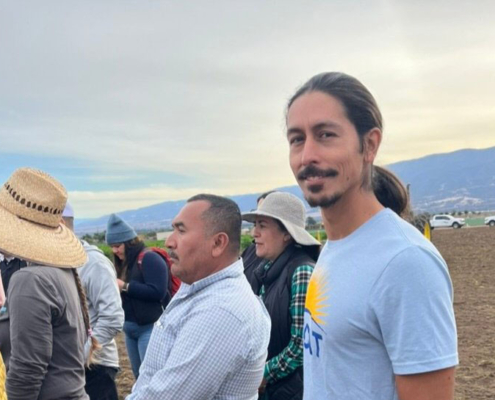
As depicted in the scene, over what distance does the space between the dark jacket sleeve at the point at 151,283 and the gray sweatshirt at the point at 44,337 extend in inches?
74.1

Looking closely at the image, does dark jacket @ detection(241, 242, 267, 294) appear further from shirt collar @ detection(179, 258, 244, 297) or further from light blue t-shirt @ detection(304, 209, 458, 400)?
light blue t-shirt @ detection(304, 209, 458, 400)

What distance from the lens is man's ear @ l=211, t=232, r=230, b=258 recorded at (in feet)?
7.95

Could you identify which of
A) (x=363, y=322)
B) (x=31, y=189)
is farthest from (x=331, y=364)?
(x=31, y=189)

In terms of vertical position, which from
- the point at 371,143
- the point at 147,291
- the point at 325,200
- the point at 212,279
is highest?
the point at 371,143

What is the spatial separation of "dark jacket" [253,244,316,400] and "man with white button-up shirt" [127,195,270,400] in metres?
0.76

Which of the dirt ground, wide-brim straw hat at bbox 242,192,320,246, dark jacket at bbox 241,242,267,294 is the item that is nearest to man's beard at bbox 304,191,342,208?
wide-brim straw hat at bbox 242,192,320,246

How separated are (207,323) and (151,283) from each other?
273 cm

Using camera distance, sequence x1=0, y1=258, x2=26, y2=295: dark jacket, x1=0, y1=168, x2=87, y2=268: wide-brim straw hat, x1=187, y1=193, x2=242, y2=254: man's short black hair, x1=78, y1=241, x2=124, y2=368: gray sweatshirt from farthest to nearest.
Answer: x1=78, y1=241, x2=124, y2=368: gray sweatshirt < x1=0, y1=258, x2=26, y2=295: dark jacket < x1=0, y1=168, x2=87, y2=268: wide-brim straw hat < x1=187, y1=193, x2=242, y2=254: man's short black hair

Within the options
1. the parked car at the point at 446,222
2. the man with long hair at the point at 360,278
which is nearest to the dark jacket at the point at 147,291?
the man with long hair at the point at 360,278

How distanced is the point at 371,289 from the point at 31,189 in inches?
82.7

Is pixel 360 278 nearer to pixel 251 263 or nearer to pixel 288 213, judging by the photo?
pixel 288 213

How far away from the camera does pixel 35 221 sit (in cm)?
288

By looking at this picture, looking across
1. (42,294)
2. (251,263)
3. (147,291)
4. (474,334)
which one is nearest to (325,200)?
(42,294)

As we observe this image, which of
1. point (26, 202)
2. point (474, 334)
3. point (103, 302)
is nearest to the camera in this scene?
point (26, 202)
